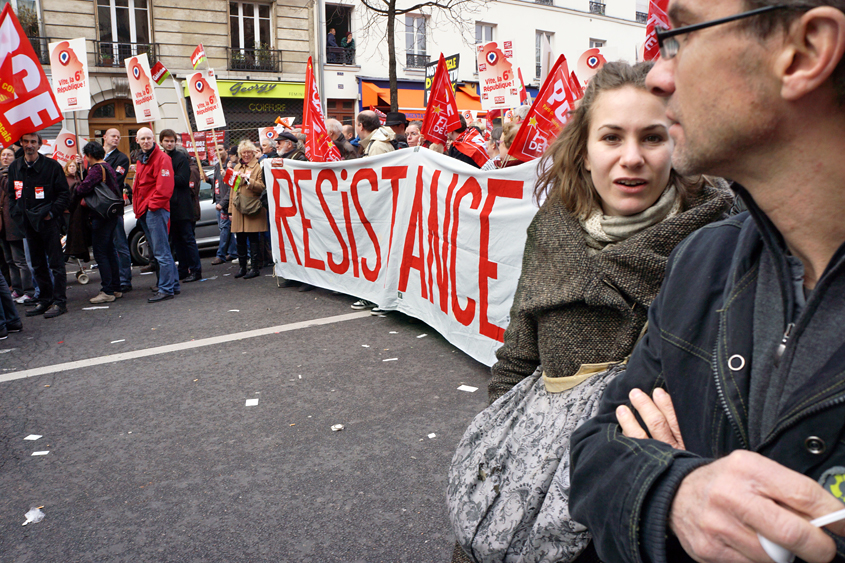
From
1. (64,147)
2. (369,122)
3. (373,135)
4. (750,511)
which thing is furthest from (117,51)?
(750,511)

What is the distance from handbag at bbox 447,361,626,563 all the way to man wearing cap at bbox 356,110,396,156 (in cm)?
648

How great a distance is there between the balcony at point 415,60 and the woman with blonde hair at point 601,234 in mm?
26318

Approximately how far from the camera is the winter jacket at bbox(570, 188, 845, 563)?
0.79 metres

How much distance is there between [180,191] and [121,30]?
16.6 m

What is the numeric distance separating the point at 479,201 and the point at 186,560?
3.00m

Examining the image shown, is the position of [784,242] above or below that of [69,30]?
below

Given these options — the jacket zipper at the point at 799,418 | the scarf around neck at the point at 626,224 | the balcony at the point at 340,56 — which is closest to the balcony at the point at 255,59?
the balcony at the point at 340,56

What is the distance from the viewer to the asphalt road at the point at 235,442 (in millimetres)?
2808

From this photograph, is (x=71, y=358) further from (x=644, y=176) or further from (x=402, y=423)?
(x=644, y=176)

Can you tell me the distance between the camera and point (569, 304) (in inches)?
63.2

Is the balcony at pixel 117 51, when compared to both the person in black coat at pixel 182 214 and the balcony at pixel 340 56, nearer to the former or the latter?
the balcony at pixel 340 56

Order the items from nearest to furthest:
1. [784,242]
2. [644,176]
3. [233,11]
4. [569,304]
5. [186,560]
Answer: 1. [784,242]
2. [569,304]
3. [644,176]
4. [186,560]
5. [233,11]

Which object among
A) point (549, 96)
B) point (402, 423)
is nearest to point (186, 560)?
point (402, 423)

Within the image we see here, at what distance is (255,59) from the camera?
78.7 ft
